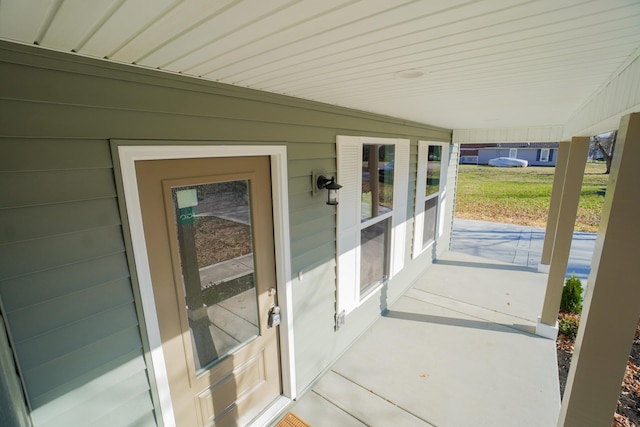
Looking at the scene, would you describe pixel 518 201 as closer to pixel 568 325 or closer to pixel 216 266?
pixel 568 325

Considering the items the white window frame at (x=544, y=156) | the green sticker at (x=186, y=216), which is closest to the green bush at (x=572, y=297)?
the green sticker at (x=186, y=216)

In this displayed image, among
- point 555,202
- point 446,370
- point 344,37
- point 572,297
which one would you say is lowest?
point 446,370

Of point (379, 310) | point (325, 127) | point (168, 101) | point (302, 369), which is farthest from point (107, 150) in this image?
point (379, 310)

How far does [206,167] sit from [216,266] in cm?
68

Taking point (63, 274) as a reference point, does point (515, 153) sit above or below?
above

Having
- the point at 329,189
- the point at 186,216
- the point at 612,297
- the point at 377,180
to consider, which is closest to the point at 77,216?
the point at 186,216

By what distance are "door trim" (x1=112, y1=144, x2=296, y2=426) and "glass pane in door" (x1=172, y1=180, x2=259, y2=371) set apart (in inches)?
8.8

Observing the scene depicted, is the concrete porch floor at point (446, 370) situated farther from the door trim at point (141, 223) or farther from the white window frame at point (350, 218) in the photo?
the door trim at point (141, 223)

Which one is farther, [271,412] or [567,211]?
[567,211]

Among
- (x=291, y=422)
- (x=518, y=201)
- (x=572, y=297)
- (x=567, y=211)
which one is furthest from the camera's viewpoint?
(x=518, y=201)

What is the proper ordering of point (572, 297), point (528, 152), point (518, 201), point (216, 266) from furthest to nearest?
point (528, 152), point (518, 201), point (572, 297), point (216, 266)

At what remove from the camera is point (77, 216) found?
1.23 meters

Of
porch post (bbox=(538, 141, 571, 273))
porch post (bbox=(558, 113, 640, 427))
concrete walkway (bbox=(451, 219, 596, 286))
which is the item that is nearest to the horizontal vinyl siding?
porch post (bbox=(558, 113, 640, 427))

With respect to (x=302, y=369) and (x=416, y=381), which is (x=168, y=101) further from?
(x=416, y=381)
